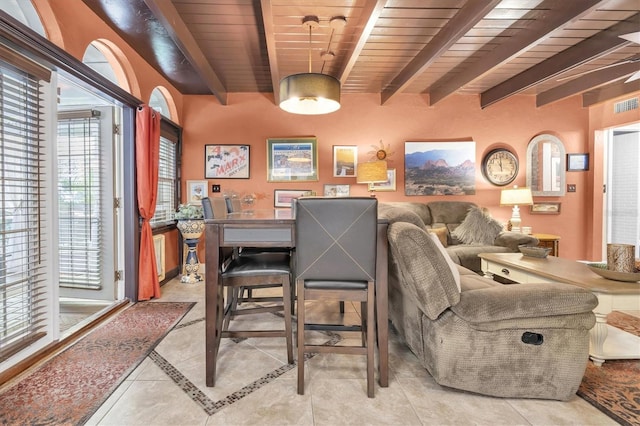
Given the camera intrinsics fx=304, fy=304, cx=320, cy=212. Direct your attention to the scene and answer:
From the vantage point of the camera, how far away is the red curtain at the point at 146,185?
3.08 m

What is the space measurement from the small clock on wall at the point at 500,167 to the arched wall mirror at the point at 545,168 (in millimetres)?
264

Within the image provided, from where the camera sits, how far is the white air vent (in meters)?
4.14

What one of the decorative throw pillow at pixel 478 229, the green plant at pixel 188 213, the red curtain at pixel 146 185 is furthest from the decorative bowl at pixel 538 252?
the red curtain at pixel 146 185

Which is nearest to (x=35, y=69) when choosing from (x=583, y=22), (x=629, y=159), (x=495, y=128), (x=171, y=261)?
(x=171, y=261)

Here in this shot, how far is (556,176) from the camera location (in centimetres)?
465

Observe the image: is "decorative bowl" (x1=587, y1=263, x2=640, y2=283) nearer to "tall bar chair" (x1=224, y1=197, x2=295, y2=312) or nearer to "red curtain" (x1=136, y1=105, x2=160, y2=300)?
"tall bar chair" (x1=224, y1=197, x2=295, y2=312)

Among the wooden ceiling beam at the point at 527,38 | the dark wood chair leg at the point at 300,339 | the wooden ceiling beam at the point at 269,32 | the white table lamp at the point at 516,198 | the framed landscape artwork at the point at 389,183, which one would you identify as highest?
the wooden ceiling beam at the point at 527,38

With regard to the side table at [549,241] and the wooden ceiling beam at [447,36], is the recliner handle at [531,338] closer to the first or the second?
the wooden ceiling beam at [447,36]

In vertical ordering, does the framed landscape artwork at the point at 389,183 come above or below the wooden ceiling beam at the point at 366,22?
below

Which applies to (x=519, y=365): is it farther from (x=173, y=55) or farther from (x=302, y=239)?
(x=173, y=55)

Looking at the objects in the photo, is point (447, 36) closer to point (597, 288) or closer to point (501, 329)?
point (597, 288)

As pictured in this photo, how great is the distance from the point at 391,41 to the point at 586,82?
273cm

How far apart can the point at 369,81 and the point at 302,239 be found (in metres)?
3.32

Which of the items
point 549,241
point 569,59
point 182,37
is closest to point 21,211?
point 182,37
